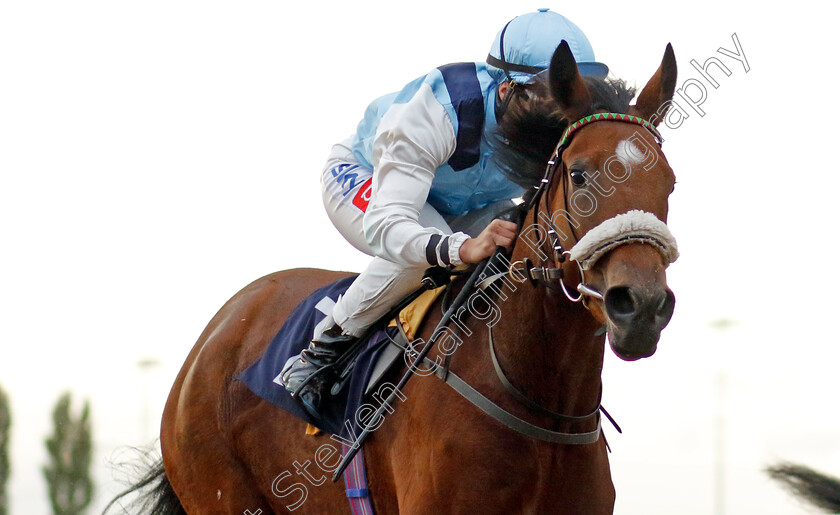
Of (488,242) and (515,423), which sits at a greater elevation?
(488,242)

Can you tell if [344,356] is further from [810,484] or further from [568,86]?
[810,484]

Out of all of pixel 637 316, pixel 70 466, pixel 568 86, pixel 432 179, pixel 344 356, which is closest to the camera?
pixel 637 316

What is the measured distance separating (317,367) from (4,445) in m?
10.5

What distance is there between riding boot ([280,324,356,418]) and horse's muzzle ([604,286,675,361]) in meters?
1.47

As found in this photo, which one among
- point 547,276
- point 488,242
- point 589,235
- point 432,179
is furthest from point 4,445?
point 589,235

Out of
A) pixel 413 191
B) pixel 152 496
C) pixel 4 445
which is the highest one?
pixel 4 445

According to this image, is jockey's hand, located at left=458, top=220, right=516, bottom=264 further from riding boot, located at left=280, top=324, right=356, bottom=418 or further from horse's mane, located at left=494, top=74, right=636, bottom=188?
riding boot, located at left=280, top=324, right=356, bottom=418

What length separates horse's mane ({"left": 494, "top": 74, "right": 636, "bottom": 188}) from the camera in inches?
112

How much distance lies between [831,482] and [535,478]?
148 cm

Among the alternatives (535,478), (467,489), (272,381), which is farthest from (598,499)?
(272,381)

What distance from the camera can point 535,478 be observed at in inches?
111

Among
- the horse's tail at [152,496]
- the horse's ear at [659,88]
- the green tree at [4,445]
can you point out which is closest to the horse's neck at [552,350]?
the horse's ear at [659,88]

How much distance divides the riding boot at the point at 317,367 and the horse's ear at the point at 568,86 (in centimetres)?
129

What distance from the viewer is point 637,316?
2281 mm
